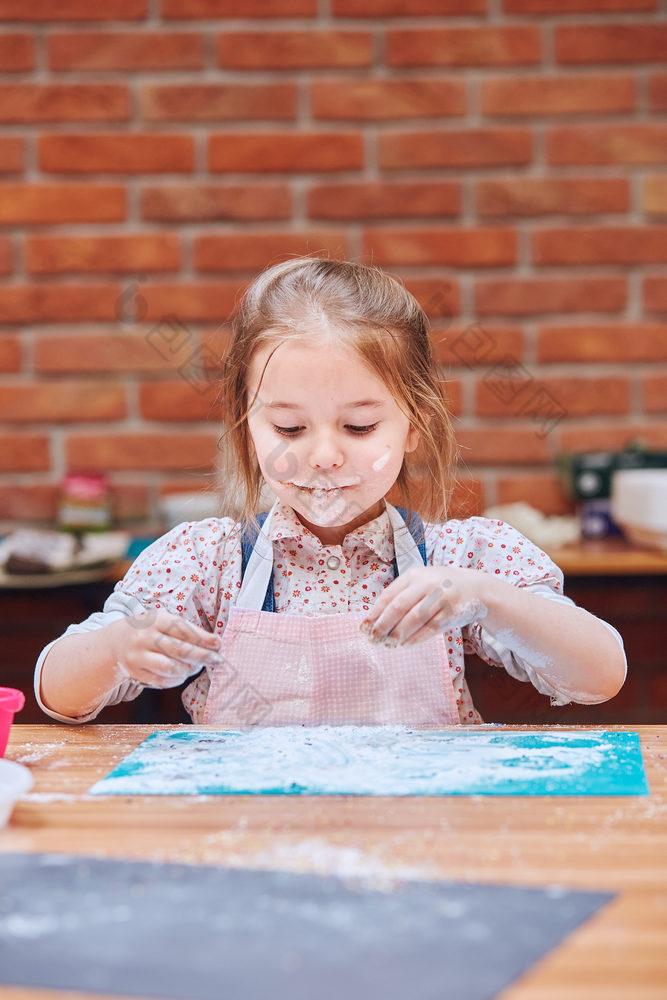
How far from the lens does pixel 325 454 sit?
110 cm

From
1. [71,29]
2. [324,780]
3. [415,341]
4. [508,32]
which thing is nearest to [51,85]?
[71,29]

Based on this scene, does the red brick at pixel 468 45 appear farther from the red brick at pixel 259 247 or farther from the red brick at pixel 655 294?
the red brick at pixel 655 294

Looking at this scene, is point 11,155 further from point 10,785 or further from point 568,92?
point 10,785

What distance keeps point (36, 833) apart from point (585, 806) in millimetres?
387

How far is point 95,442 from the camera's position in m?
2.42

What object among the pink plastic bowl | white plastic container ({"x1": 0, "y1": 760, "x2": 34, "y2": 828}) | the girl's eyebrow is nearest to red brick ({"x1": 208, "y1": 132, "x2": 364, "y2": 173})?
A: the girl's eyebrow

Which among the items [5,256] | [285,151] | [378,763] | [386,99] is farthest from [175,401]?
[378,763]

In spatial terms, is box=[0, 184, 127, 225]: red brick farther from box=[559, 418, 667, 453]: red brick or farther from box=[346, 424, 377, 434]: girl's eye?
box=[346, 424, 377, 434]: girl's eye

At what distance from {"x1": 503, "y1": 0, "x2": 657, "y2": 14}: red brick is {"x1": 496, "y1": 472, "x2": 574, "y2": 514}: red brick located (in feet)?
3.36

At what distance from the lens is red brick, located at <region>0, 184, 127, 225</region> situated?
238 cm

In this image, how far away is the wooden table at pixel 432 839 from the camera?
0.56 meters

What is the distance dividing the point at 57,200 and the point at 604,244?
1.23m

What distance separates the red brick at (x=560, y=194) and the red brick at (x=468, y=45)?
268 mm

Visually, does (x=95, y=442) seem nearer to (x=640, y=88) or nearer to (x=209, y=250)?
(x=209, y=250)
